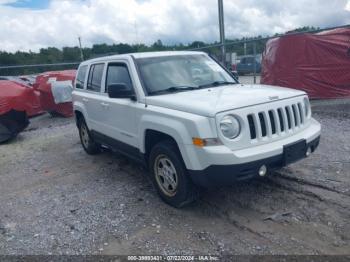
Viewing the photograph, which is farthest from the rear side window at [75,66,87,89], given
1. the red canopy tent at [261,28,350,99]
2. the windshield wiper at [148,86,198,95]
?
the red canopy tent at [261,28,350,99]

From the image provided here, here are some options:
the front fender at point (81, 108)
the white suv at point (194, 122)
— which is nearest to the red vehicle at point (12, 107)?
the front fender at point (81, 108)

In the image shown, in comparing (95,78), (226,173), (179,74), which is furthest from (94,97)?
(226,173)

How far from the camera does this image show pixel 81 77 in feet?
22.1

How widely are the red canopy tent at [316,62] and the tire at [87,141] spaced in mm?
6498

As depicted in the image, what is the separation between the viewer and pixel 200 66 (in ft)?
16.9

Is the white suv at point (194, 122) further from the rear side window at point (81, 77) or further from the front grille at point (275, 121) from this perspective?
the rear side window at point (81, 77)

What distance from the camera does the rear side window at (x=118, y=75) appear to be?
4910 millimetres

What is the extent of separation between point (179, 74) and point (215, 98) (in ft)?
3.41

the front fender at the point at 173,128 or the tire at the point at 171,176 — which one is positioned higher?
the front fender at the point at 173,128

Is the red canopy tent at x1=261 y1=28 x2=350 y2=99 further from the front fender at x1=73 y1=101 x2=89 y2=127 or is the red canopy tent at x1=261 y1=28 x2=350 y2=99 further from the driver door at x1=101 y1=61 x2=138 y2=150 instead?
the driver door at x1=101 y1=61 x2=138 y2=150

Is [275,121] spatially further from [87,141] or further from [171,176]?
[87,141]

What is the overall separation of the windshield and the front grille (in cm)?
118

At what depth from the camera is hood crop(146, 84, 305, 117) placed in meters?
3.61

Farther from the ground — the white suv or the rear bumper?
the white suv
